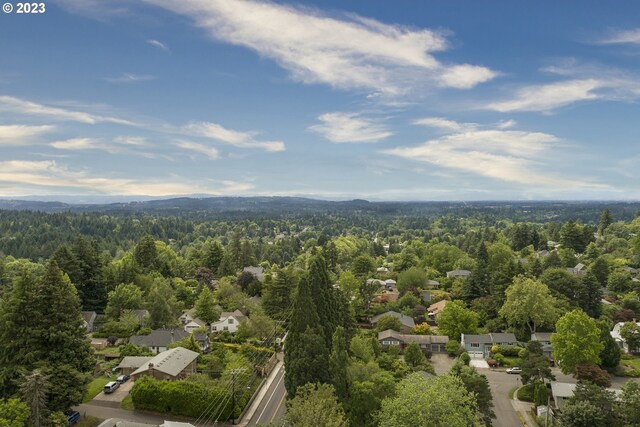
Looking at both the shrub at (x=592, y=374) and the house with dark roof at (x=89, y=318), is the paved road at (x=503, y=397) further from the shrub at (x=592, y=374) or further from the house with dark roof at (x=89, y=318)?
the house with dark roof at (x=89, y=318)

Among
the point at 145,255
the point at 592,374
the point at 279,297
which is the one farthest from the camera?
the point at 145,255

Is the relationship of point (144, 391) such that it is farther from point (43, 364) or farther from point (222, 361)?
point (222, 361)

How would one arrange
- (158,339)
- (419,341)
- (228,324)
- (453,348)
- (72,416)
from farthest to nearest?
(228,324) → (419,341) → (453,348) → (158,339) → (72,416)

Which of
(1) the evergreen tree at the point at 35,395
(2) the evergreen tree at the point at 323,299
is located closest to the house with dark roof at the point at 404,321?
(2) the evergreen tree at the point at 323,299

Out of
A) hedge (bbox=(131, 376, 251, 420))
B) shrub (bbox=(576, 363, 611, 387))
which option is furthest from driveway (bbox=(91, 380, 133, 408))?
shrub (bbox=(576, 363, 611, 387))

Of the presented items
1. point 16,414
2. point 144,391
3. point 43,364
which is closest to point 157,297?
point 144,391

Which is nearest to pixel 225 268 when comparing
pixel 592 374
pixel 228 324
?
pixel 228 324

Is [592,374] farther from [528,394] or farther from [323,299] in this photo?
[323,299]
